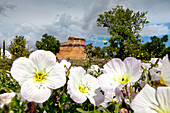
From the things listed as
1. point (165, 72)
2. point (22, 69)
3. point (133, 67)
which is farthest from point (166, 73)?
point (22, 69)

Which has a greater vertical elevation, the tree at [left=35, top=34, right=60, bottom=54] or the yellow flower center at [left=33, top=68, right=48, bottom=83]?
the tree at [left=35, top=34, right=60, bottom=54]

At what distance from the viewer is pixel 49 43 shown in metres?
39.1

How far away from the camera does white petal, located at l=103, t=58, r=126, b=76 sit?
0.78m

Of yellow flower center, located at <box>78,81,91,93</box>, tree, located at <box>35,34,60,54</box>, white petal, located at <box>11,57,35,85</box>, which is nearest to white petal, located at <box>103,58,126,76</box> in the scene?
yellow flower center, located at <box>78,81,91,93</box>

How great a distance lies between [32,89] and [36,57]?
0.16 metres

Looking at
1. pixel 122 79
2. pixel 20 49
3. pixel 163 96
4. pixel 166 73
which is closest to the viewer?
pixel 163 96

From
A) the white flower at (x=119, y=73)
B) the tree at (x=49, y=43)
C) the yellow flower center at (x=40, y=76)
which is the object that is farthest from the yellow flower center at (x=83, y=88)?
the tree at (x=49, y=43)

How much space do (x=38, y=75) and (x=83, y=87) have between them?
0.25 metres

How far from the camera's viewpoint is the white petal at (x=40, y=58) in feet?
2.29

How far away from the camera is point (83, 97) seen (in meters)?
0.68

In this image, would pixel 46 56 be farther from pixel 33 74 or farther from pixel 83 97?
pixel 83 97

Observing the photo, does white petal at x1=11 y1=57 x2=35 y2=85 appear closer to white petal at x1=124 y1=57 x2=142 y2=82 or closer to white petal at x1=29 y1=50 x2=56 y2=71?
white petal at x1=29 y1=50 x2=56 y2=71

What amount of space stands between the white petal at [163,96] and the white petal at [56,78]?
15.7 inches

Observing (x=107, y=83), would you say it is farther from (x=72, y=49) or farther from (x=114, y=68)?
(x=72, y=49)
